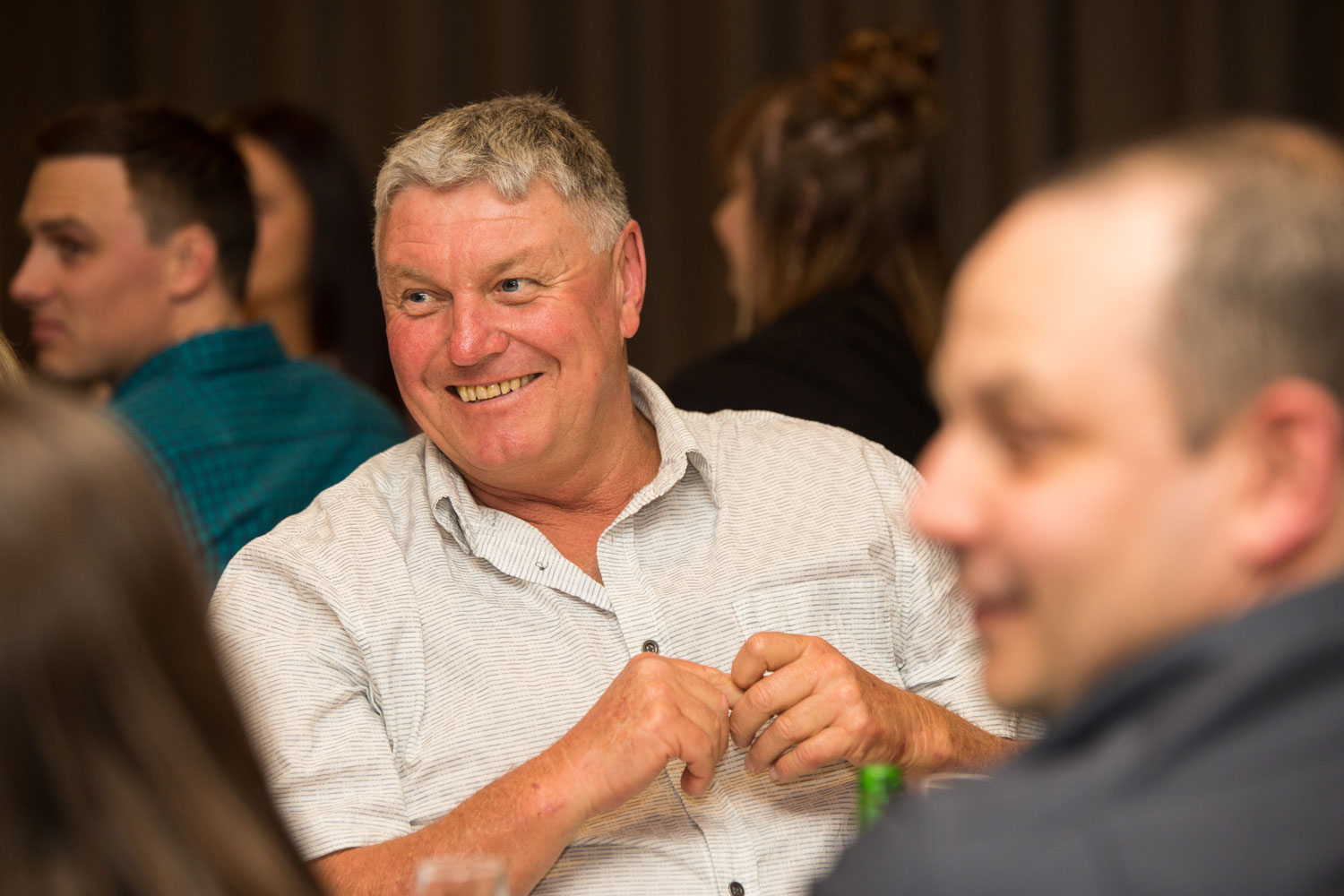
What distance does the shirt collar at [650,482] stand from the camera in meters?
1.67

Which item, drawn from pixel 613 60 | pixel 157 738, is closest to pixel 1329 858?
pixel 157 738

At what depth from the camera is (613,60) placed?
13.5 feet

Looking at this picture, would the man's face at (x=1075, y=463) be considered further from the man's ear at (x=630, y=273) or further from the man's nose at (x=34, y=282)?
the man's nose at (x=34, y=282)

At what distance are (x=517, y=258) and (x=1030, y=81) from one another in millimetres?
2485

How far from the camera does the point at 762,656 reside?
143 centimetres

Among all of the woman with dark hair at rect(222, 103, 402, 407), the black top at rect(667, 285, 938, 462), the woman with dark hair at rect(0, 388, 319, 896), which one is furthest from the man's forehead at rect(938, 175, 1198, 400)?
the woman with dark hair at rect(222, 103, 402, 407)

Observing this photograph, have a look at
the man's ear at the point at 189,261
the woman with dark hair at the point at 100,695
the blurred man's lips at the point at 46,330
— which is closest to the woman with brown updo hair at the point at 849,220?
the man's ear at the point at 189,261

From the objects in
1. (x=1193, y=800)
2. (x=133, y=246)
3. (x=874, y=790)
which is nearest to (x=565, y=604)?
(x=874, y=790)

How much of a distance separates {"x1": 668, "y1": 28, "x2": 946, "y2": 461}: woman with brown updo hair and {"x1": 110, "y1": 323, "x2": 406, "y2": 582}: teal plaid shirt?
59 cm

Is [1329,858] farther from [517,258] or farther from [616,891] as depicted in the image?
[517,258]

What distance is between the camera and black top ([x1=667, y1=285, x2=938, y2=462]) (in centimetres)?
229

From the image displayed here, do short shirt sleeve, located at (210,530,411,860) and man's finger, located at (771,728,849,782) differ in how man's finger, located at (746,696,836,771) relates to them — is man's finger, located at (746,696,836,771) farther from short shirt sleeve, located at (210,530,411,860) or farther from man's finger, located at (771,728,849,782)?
short shirt sleeve, located at (210,530,411,860)

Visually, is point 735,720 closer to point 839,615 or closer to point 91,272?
point 839,615

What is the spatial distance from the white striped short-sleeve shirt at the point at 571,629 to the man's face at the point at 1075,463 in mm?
782
